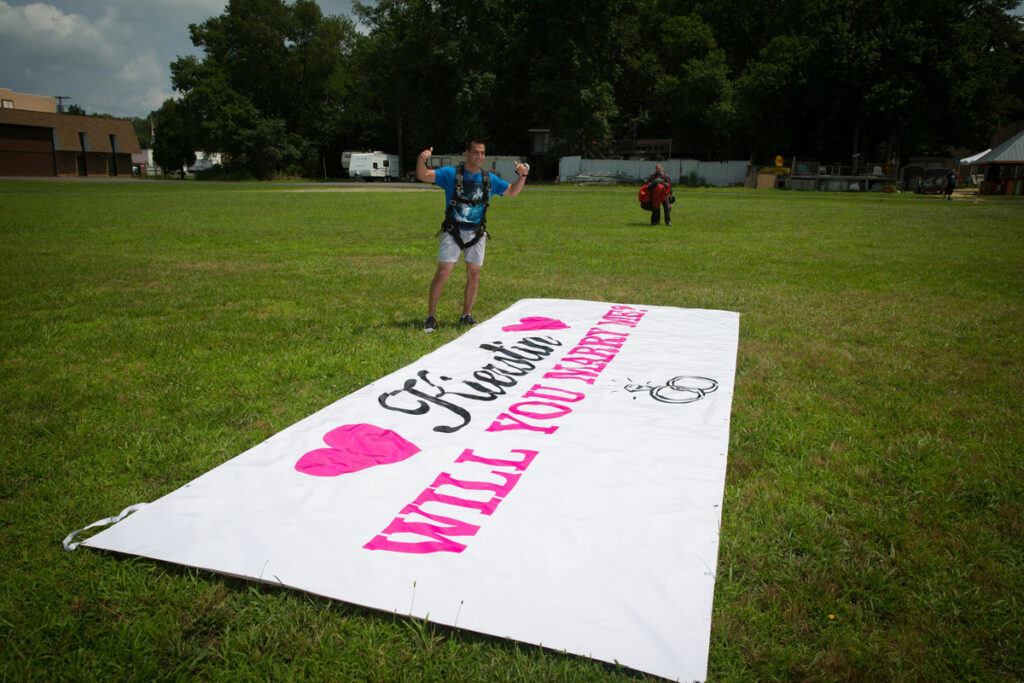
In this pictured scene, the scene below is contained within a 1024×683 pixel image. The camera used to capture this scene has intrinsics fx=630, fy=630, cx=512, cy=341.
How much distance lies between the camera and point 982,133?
149ft

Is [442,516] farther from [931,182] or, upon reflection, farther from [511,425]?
[931,182]

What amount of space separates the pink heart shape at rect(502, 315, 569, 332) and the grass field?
73 cm

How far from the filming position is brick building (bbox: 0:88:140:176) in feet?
184

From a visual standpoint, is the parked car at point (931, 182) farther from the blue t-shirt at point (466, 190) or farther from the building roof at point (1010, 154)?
the blue t-shirt at point (466, 190)

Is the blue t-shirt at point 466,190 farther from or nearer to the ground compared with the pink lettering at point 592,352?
farther from the ground

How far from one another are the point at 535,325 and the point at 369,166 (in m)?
55.0

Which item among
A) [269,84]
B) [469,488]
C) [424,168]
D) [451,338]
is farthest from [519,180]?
[269,84]

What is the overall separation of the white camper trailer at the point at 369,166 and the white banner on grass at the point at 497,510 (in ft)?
185

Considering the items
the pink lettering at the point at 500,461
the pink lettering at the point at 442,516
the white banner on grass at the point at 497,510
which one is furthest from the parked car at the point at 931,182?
the pink lettering at the point at 442,516

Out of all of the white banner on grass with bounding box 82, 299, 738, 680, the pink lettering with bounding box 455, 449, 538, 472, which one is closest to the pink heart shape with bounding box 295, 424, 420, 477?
the white banner on grass with bounding box 82, 299, 738, 680

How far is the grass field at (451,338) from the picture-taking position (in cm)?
230

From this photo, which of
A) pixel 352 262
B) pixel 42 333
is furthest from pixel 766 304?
pixel 42 333

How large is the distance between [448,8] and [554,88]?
13.2 metres

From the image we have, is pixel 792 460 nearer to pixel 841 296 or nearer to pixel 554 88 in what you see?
pixel 841 296
